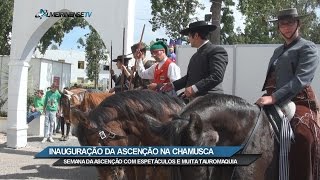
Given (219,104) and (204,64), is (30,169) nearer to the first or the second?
(204,64)

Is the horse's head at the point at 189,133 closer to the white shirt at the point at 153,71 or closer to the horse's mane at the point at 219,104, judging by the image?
the horse's mane at the point at 219,104

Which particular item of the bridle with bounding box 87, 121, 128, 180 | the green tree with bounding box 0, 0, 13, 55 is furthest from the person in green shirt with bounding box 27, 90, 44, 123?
the bridle with bounding box 87, 121, 128, 180

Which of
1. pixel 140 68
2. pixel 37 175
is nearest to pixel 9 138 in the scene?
pixel 37 175

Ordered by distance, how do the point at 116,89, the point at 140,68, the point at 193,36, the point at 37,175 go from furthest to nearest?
1. the point at 37,175
2. the point at 116,89
3. the point at 140,68
4. the point at 193,36

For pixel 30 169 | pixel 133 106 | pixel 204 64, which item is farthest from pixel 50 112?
pixel 133 106

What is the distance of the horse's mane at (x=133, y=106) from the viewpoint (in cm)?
393

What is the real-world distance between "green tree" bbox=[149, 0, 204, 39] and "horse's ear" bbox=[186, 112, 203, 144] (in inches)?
844

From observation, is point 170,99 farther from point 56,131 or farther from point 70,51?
point 70,51

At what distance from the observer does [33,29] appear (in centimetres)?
1136

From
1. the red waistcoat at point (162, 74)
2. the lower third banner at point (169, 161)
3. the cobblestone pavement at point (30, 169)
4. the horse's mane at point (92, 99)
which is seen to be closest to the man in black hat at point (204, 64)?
the red waistcoat at point (162, 74)

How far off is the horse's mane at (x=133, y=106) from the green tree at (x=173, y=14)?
19.9 m

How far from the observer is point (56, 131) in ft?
56.1

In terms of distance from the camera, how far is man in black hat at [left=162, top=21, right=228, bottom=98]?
4.20m

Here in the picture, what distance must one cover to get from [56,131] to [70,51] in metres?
50.8
